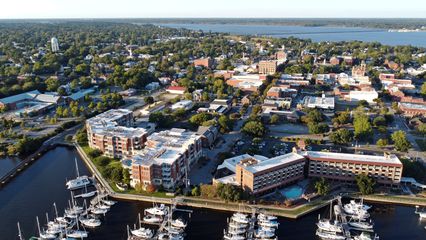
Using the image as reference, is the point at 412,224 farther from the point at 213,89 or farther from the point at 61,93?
the point at 61,93

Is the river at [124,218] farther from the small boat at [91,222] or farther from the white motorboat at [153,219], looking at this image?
the white motorboat at [153,219]

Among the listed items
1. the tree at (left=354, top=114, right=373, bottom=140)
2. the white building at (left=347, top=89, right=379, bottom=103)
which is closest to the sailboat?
the tree at (left=354, top=114, right=373, bottom=140)

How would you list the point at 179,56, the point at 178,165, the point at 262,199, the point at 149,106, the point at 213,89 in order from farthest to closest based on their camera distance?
the point at 179,56
the point at 213,89
the point at 149,106
the point at 178,165
the point at 262,199

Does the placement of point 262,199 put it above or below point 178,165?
below

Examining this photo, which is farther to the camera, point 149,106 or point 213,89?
point 213,89

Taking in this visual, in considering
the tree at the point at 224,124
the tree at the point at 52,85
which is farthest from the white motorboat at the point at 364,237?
the tree at the point at 52,85

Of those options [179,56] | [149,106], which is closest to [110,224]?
[149,106]
